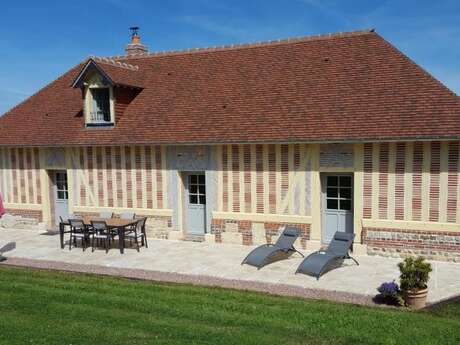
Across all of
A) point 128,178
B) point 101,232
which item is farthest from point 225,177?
point 101,232

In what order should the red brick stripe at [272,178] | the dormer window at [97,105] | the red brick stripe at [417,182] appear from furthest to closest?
1. the dormer window at [97,105]
2. the red brick stripe at [272,178]
3. the red brick stripe at [417,182]

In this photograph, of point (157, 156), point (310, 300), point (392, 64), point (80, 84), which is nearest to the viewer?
point (310, 300)

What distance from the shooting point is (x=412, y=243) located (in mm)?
11609

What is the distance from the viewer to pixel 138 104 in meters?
15.9

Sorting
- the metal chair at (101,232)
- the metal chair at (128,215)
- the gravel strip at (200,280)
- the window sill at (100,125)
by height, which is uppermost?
the window sill at (100,125)

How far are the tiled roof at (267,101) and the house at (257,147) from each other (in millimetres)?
49

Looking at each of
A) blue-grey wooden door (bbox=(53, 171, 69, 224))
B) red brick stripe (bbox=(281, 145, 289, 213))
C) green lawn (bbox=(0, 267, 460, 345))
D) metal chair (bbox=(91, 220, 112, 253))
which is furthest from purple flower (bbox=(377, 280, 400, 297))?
blue-grey wooden door (bbox=(53, 171, 69, 224))

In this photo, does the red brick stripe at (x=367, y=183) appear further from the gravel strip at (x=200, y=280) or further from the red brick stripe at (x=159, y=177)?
the red brick stripe at (x=159, y=177)

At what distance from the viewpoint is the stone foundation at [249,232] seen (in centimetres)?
1283

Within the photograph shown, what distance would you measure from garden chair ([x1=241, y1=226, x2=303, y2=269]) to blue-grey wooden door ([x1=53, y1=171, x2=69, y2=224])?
7911mm

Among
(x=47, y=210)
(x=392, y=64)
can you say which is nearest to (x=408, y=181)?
(x=392, y=64)

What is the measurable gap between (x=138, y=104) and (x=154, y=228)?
4371mm

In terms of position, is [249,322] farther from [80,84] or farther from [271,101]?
[80,84]

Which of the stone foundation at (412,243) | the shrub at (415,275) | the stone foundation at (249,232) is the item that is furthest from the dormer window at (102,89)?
the shrub at (415,275)
